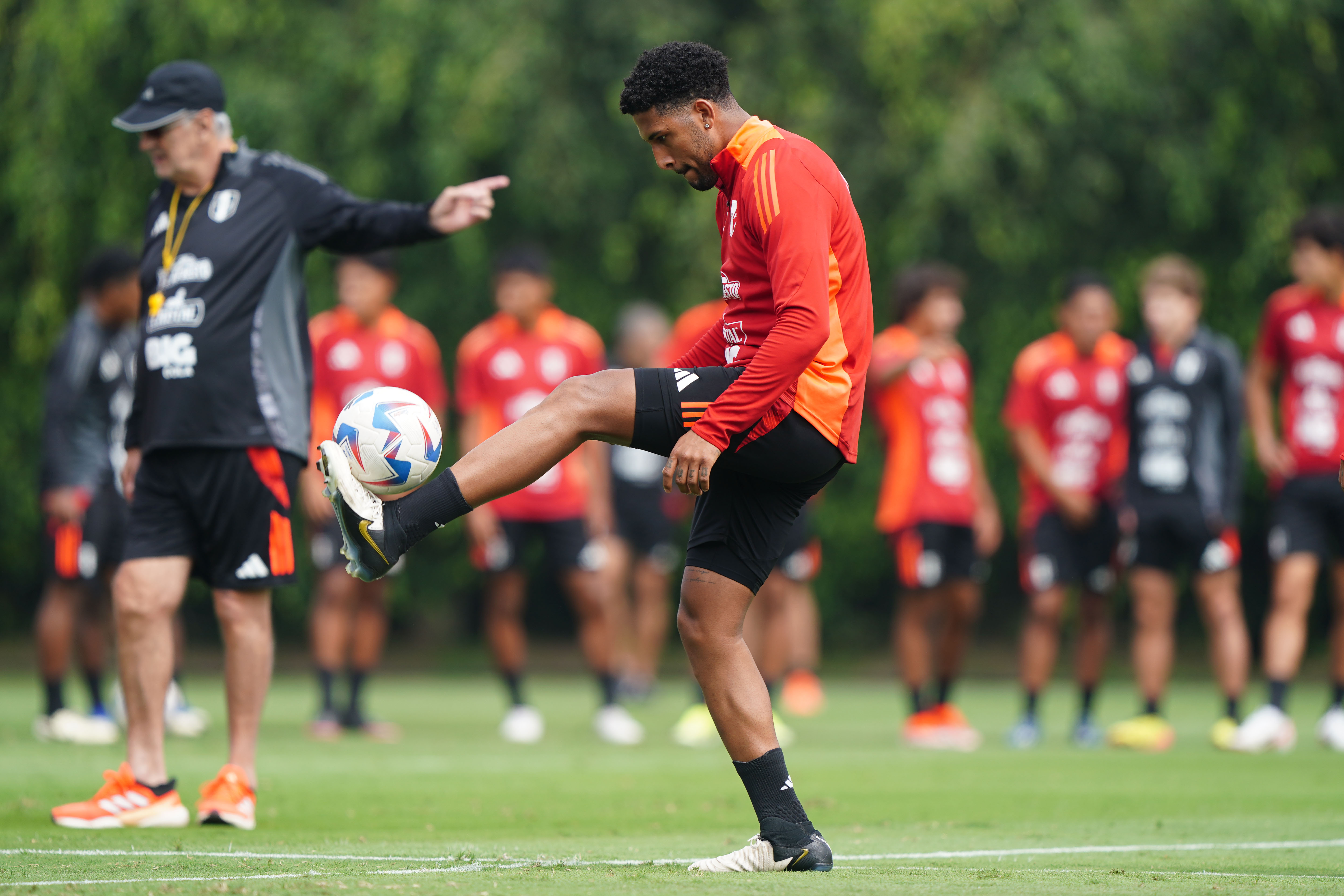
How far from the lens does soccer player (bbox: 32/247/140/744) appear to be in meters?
9.89

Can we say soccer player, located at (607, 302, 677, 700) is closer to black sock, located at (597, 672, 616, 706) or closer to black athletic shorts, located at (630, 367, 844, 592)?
black sock, located at (597, 672, 616, 706)

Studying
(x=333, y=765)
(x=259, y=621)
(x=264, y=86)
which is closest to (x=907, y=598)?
(x=333, y=765)

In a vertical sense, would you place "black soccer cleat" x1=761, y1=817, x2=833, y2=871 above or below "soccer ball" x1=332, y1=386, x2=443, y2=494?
below

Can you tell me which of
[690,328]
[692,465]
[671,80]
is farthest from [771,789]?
[690,328]

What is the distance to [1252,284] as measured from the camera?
15086 mm

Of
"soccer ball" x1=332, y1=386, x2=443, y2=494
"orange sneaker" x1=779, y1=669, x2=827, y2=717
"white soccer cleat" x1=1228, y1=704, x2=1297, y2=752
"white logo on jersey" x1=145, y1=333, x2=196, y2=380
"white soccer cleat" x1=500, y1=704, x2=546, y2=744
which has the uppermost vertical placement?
"white logo on jersey" x1=145, y1=333, x2=196, y2=380

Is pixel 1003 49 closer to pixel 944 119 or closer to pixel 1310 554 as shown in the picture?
pixel 944 119

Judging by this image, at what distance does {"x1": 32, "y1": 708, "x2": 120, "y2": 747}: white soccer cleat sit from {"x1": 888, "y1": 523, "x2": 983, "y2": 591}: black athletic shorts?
187 inches

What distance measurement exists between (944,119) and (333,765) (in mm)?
8705

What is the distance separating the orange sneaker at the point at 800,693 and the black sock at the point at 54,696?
16.9 feet

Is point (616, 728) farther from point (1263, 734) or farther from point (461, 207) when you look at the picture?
point (461, 207)

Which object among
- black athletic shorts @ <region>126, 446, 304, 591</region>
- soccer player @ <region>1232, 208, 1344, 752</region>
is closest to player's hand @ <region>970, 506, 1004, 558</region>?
soccer player @ <region>1232, 208, 1344, 752</region>

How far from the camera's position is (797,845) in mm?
4746

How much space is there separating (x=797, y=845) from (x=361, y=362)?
6.34 meters
